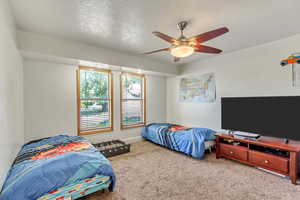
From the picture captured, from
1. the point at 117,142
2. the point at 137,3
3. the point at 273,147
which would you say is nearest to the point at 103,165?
the point at 117,142

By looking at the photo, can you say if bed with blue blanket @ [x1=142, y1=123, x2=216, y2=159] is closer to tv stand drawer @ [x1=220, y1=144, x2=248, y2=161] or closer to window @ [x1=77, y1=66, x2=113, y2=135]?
tv stand drawer @ [x1=220, y1=144, x2=248, y2=161]

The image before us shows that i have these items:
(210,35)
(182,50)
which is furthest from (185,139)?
(210,35)

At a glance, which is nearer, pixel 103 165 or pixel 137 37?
pixel 103 165

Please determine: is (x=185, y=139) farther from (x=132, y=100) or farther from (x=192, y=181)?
(x=132, y=100)

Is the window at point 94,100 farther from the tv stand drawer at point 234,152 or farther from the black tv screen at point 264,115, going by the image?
the black tv screen at point 264,115

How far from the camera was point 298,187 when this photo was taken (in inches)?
77.9

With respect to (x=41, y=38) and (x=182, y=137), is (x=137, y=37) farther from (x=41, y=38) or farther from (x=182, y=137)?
(x=182, y=137)

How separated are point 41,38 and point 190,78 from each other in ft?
12.4

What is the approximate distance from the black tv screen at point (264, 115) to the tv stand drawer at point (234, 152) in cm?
39

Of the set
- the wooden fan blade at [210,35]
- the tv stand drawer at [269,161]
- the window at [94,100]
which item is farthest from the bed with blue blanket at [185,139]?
the wooden fan blade at [210,35]

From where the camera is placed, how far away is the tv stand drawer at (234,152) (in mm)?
2591

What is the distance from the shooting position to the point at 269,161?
2299mm

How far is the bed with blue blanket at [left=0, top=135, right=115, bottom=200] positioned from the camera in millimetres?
1405

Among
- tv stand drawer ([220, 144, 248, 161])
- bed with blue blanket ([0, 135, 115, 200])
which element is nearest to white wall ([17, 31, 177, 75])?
bed with blue blanket ([0, 135, 115, 200])
